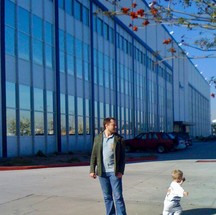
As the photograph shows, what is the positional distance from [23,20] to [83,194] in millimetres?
14359

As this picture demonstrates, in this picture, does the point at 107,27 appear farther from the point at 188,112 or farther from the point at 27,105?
the point at 188,112

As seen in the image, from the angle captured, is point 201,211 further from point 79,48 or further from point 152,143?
point 152,143

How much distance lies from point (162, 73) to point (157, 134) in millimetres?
→ 25622

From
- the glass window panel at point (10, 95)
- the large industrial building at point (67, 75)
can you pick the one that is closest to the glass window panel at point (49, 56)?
the large industrial building at point (67, 75)

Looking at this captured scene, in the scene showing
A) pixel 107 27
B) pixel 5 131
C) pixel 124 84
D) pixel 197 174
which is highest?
pixel 107 27

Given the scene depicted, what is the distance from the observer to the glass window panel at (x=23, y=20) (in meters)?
22.6

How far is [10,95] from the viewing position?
2138cm

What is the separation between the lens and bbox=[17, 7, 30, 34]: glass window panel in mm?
22612

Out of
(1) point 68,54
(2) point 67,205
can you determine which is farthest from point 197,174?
(1) point 68,54

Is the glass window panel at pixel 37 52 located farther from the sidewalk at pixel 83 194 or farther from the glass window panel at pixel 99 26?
the glass window panel at pixel 99 26

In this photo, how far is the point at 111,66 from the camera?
3725cm

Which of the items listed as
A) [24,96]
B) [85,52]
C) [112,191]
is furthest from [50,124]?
[112,191]

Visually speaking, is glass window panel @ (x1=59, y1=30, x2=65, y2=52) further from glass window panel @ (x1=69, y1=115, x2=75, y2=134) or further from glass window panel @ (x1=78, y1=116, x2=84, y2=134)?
glass window panel @ (x1=78, y1=116, x2=84, y2=134)

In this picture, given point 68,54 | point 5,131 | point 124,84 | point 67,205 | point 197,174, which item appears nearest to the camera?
point 67,205
